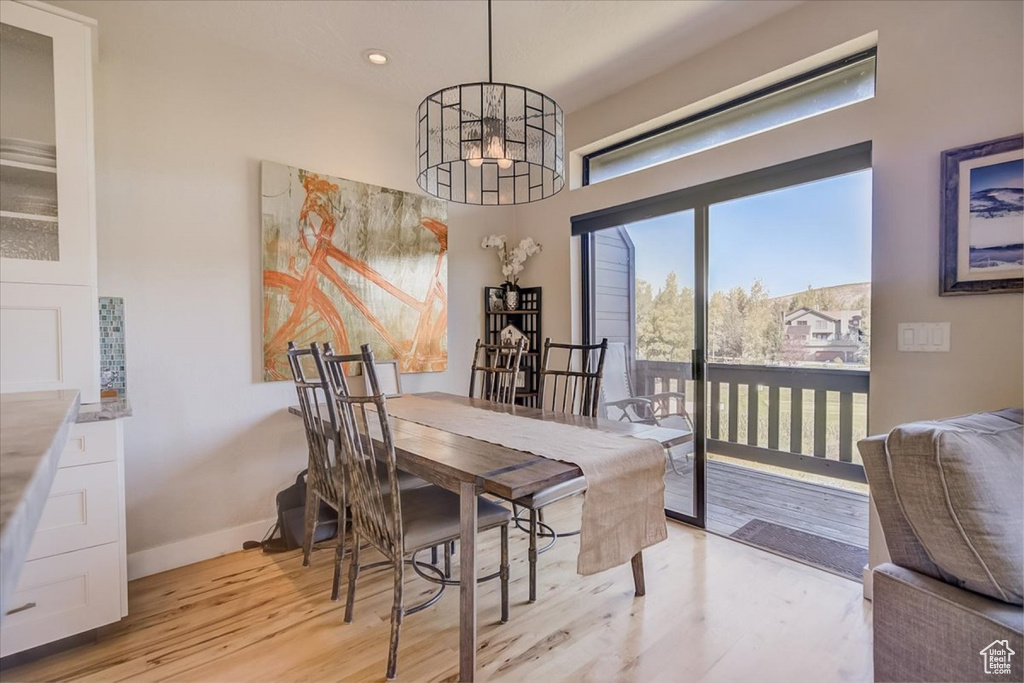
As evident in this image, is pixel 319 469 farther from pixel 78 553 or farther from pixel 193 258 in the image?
pixel 193 258

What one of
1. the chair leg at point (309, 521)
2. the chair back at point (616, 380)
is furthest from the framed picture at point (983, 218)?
the chair leg at point (309, 521)

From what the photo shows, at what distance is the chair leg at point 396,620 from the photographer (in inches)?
61.1

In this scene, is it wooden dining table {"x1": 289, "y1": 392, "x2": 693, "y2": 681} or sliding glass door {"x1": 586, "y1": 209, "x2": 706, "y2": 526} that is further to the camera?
sliding glass door {"x1": 586, "y1": 209, "x2": 706, "y2": 526}

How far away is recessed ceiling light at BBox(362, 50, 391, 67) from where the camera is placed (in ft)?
Answer: 8.55

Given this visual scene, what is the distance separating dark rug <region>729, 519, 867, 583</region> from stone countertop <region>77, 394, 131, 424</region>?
9.93 ft

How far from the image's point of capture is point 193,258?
2.41 meters

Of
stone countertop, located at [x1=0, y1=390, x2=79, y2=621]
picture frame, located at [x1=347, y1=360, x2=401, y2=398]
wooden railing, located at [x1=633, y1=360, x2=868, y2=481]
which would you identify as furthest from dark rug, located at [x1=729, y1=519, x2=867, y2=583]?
stone countertop, located at [x1=0, y1=390, x2=79, y2=621]

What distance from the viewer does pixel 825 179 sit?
7.36 feet

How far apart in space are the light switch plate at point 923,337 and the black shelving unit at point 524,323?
2218 millimetres

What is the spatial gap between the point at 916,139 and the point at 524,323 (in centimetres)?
256

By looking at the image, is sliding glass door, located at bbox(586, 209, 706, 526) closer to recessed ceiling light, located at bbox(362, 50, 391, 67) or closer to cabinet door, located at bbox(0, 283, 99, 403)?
recessed ceiling light, located at bbox(362, 50, 391, 67)

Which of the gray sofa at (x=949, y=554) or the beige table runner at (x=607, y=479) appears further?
the beige table runner at (x=607, y=479)

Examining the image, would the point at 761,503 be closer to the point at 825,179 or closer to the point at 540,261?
the point at 825,179

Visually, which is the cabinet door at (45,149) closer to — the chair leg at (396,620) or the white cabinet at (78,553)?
the white cabinet at (78,553)
